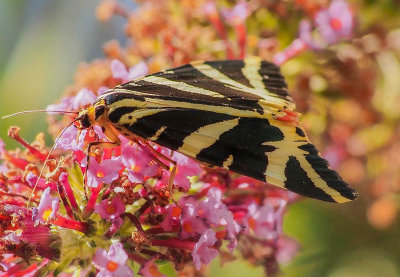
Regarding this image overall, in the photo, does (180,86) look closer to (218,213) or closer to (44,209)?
(218,213)

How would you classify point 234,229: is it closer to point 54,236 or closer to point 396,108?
point 54,236

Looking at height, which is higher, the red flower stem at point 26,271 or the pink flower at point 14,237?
the pink flower at point 14,237

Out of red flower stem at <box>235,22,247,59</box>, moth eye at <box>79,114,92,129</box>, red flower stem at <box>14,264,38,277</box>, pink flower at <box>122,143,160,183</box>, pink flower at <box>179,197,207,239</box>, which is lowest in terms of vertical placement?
red flower stem at <box>14,264,38,277</box>

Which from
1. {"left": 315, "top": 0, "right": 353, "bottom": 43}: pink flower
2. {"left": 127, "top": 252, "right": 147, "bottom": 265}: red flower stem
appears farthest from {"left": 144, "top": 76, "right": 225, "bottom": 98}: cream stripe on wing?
{"left": 315, "top": 0, "right": 353, "bottom": 43}: pink flower

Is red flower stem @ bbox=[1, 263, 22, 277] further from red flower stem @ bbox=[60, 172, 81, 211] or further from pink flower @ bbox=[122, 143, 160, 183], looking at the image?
pink flower @ bbox=[122, 143, 160, 183]

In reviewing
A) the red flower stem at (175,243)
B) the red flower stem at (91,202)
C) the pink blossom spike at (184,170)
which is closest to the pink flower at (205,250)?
the red flower stem at (175,243)

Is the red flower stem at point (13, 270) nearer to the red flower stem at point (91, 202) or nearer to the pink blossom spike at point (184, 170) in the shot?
the red flower stem at point (91, 202)

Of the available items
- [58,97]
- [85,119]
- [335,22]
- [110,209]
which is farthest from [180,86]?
[58,97]
